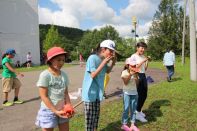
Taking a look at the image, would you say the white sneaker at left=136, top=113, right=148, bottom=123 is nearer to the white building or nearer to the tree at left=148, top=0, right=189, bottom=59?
the white building

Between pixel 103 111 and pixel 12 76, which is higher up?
pixel 12 76

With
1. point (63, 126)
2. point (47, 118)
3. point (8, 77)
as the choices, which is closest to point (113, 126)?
point (63, 126)

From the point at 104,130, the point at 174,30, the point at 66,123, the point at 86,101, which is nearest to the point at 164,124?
the point at 104,130

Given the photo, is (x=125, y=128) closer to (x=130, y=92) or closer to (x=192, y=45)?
(x=130, y=92)

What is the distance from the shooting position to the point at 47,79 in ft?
14.7

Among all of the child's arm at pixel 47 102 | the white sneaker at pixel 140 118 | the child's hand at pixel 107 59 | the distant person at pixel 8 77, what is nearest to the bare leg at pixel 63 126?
the child's arm at pixel 47 102

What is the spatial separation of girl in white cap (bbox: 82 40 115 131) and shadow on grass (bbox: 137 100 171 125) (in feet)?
6.82

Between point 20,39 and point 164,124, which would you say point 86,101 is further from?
point 20,39

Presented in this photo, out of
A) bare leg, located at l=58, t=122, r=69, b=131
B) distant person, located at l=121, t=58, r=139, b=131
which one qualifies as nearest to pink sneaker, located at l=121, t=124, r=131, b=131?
distant person, located at l=121, t=58, r=139, b=131

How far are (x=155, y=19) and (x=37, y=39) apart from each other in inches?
1066

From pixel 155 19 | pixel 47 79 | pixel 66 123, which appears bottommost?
pixel 66 123

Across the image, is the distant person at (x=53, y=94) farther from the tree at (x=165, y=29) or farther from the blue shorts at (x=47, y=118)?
the tree at (x=165, y=29)

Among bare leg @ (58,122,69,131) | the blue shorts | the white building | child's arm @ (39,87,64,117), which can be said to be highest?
the white building

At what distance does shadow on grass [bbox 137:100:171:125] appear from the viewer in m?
7.92
